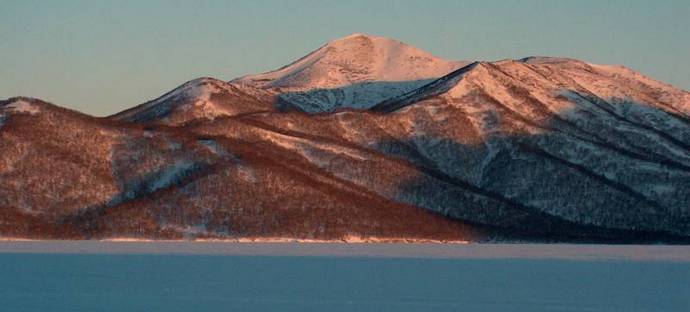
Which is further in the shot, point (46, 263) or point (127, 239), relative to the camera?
point (127, 239)

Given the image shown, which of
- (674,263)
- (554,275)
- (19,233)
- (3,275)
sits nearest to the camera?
(3,275)

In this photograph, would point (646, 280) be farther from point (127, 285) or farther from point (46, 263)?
point (46, 263)

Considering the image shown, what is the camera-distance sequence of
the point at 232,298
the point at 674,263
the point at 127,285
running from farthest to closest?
the point at 674,263, the point at 127,285, the point at 232,298

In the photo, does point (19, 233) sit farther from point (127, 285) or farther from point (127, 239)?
point (127, 285)

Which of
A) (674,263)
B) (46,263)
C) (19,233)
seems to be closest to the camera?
(46,263)

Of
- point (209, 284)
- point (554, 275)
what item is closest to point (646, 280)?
point (554, 275)

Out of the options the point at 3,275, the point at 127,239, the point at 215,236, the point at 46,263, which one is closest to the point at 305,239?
the point at 215,236
